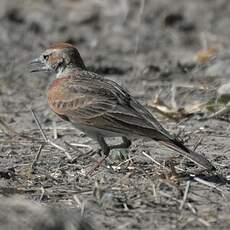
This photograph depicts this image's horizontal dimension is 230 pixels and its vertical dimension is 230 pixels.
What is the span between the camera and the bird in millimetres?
6316

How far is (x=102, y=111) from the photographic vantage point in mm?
6719

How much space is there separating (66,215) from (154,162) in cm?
178

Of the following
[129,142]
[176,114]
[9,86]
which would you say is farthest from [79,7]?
[129,142]

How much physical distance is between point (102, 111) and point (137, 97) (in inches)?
103

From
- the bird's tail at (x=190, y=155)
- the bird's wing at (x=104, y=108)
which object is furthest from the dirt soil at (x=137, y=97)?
the bird's wing at (x=104, y=108)

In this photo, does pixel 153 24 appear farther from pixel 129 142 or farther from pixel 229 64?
pixel 129 142

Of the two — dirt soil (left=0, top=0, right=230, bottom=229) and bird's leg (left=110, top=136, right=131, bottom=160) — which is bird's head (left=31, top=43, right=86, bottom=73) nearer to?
dirt soil (left=0, top=0, right=230, bottom=229)

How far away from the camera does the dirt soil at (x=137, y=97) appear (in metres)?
5.81

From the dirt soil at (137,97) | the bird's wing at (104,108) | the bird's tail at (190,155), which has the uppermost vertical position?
the bird's wing at (104,108)

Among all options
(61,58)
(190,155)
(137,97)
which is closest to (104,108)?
(190,155)

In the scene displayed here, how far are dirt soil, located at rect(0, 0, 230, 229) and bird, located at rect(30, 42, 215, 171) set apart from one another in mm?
207

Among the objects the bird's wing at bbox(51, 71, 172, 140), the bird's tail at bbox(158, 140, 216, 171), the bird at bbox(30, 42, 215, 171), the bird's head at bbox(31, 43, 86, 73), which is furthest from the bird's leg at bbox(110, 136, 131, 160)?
the bird's head at bbox(31, 43, 86, 73)

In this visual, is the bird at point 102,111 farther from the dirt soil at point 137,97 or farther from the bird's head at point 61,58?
the dirt soil at point 137,97

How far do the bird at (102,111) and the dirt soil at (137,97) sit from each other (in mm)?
207
